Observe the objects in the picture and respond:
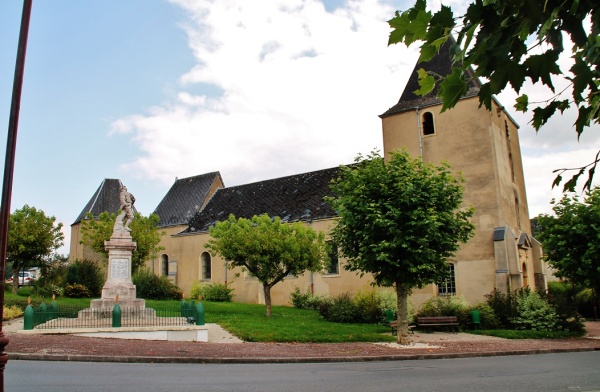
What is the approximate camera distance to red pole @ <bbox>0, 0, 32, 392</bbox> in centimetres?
432

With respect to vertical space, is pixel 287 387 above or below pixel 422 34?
below

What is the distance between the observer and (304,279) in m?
34.3

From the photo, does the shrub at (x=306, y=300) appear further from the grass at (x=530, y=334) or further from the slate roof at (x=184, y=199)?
the slate roof at (x=184, y=199)

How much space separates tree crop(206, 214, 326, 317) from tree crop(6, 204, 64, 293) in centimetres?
1727

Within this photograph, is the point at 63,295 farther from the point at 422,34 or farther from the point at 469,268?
the point at 422,34

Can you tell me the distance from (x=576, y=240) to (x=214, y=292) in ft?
75.4

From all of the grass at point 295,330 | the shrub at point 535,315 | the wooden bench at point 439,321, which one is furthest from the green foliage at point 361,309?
the shrub at point 535,315

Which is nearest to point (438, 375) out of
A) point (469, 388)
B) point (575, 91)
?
point (469, 388)

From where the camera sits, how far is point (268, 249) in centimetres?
2509

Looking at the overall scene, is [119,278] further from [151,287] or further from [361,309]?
[151,287]

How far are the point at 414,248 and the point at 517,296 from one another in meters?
9.21

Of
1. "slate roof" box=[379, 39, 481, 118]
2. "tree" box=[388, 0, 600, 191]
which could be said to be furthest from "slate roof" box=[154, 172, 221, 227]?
"tree" box=[388, 0, 600, 191]

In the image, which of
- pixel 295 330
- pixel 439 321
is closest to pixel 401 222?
pixel 295 330

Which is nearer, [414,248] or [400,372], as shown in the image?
[400,372]
